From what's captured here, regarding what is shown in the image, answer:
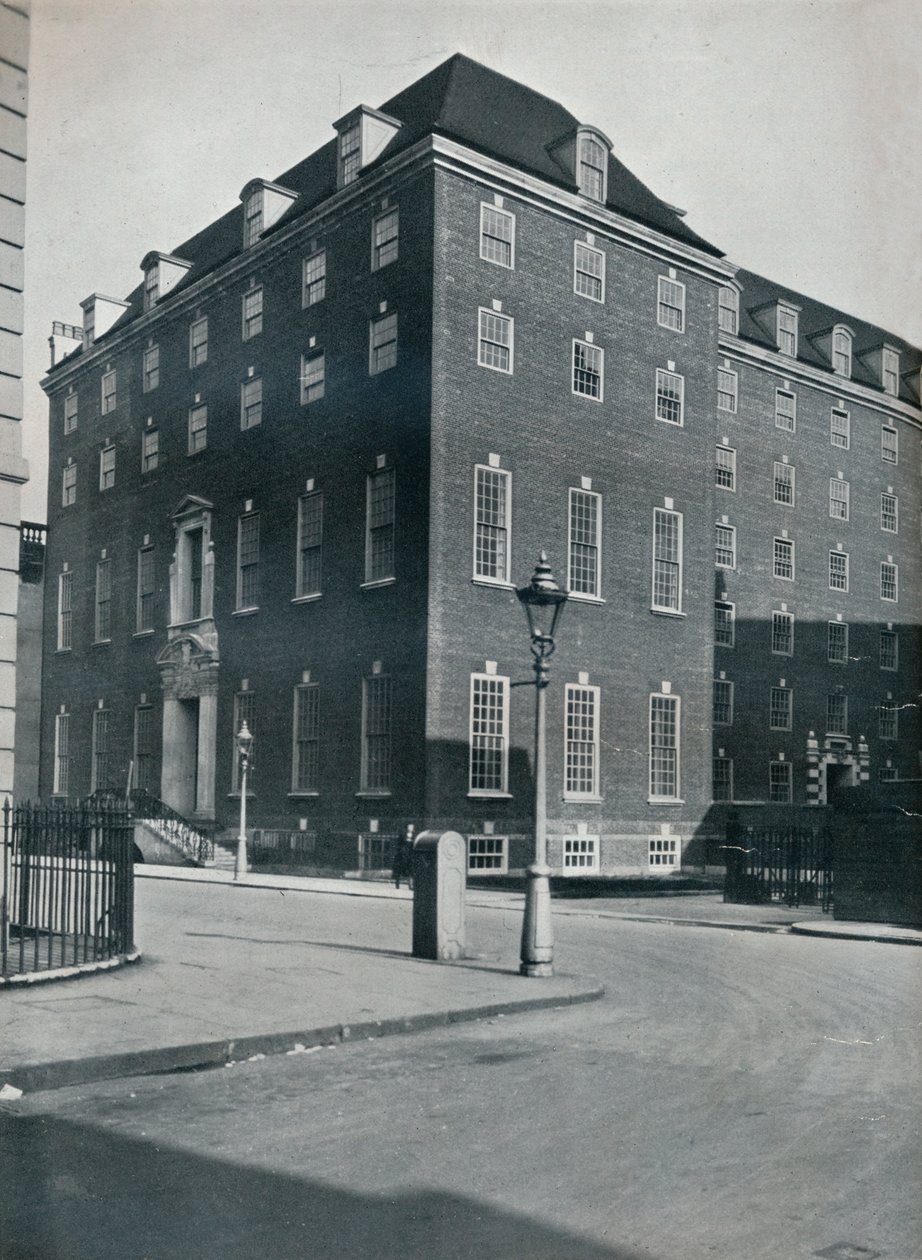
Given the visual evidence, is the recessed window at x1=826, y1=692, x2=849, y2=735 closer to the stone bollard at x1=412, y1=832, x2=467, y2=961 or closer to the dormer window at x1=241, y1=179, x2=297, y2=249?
the dormer window at x1=241, y1=179, x2=297, y2=249

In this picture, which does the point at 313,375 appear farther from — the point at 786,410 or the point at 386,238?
the point at 786,410

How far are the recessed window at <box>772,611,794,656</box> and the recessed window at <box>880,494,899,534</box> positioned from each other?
5538 millimetres

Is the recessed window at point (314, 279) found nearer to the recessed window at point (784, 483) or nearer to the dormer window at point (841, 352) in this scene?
the recessed window at point (784, 483)

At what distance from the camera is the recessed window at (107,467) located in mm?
42250

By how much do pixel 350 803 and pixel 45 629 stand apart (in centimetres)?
1848

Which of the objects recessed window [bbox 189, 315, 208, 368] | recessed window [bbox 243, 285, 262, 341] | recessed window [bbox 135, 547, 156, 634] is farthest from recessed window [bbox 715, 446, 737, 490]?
recessed window [bbox 135, 547, 156, 634]

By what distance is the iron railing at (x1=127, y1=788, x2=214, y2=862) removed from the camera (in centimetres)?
3434

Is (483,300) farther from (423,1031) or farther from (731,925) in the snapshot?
(423,1031)

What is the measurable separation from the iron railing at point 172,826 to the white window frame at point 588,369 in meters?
14.9

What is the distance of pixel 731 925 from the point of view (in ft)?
67.1

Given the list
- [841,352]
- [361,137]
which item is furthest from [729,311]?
[361,137]

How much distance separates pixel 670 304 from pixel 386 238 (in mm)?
8470

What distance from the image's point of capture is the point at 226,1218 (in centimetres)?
567

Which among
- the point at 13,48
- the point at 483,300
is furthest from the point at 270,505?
the point at 13,48
